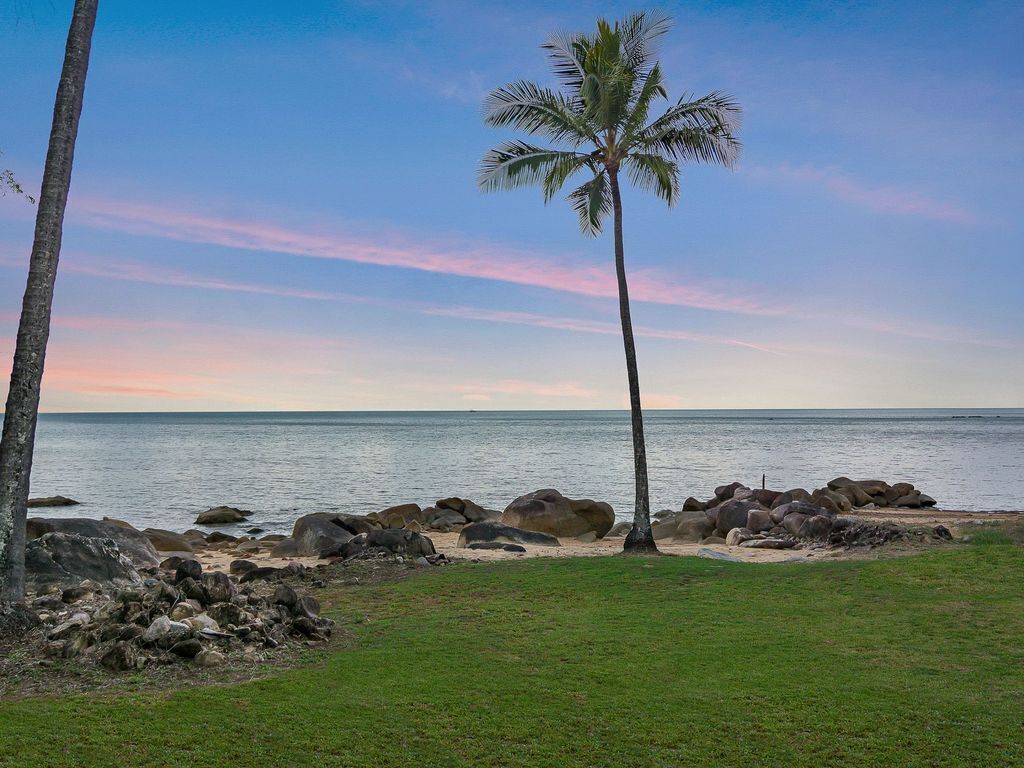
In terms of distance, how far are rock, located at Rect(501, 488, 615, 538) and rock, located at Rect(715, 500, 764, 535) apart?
399 centimetres

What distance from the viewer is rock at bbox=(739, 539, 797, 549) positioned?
22792mm

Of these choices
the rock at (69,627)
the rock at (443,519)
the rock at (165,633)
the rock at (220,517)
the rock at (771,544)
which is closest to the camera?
the rock at (165,633)

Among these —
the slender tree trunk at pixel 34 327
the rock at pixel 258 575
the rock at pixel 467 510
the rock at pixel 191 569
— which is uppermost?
the slender tree trunk at pixel 34 327

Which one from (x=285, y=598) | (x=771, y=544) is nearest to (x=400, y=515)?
(x=771, y=544)

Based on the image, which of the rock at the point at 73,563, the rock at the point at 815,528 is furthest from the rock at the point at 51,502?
the rock at the point at 815,528

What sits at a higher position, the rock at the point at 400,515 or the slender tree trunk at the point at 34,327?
the slender tree trunk at the point at 34,327

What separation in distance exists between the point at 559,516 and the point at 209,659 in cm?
2037

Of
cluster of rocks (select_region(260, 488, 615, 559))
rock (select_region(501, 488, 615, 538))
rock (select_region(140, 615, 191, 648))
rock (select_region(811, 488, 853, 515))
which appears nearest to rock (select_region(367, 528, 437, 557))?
cluster of rocks (select_region(260, 488, 615, 559))

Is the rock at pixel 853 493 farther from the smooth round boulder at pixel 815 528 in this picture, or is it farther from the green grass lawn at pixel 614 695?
the green grass lawn at pixel 614 695

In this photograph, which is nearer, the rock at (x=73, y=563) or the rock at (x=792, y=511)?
the rock at (x=73, y=563)

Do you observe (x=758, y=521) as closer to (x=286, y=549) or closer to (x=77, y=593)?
(x=286, y=549)

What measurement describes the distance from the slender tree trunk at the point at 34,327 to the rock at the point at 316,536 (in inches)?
489

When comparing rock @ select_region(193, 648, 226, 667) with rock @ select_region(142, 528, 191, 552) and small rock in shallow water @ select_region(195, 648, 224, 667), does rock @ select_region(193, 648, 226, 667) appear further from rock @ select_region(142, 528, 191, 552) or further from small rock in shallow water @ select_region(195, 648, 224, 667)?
rock @ select_region(142, 528, 191, 552)

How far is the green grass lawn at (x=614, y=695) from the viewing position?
6.54m
